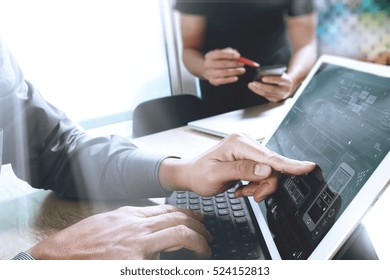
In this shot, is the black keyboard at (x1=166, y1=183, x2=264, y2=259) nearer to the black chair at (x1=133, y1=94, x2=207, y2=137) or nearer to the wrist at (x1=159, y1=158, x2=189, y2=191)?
the wrist at (x1=159, y1=158, x2=189, y2=191)

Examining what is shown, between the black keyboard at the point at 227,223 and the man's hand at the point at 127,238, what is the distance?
1 centimetres

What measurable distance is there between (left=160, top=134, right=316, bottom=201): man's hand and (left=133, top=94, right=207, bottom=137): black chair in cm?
23

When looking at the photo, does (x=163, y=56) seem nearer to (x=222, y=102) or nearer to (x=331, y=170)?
(x=222, y=102)

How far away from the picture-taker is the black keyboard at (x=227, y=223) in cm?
35

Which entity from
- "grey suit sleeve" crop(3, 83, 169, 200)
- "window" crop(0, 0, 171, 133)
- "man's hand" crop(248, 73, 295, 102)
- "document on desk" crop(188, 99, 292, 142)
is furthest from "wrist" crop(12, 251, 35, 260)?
"man's hand" crop(248, 73, 295, 102)

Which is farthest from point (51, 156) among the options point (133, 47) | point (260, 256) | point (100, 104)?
point (260, 256)

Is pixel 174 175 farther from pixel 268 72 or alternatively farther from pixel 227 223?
pixel 268 72

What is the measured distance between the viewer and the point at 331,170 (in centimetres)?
34

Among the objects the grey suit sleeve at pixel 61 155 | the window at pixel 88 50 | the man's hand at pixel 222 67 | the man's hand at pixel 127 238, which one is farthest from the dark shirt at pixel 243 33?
the man's hand at pixel 127 238

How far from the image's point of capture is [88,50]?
561mm

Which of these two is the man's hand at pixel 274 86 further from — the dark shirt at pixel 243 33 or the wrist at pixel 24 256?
the wrist at pixel 24 256

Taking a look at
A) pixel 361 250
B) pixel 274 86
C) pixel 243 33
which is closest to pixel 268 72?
pixel 274 86

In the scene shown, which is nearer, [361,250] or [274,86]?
[361,250]

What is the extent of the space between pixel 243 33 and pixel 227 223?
1.93ft
